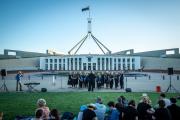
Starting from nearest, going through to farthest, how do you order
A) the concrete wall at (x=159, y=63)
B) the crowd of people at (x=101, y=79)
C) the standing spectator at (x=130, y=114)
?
the standing spectator at (x=130, y=114) < the crowd of people at (x=101, y=79) < the concrete wall at (x=159, y=63)

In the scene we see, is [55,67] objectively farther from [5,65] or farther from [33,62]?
[5,65]

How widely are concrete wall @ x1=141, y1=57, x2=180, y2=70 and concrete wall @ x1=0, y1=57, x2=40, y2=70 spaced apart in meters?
28.8

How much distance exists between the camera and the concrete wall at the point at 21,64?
225ft

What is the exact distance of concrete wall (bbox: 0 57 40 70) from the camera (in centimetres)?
6859

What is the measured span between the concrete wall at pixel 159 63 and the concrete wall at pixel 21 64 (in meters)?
28.8

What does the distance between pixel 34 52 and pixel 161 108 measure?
7777cm

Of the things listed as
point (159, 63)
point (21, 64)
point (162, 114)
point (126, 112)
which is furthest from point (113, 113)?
point (21, 64)

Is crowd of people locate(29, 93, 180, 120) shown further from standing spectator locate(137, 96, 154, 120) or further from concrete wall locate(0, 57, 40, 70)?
concrete wall locate(0, 57, 40, 70)

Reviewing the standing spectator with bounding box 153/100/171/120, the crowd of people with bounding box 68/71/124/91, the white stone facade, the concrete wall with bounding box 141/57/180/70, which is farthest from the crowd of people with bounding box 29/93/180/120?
the concrete wall with bounding box 141/57/180/70

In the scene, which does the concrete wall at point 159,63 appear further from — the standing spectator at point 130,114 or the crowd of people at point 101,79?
the standing spectator at point 130,114

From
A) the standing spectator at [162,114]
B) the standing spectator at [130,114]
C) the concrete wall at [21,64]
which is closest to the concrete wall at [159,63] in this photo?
the concrete wall at [21,64]

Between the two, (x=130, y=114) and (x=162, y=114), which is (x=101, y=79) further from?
(x=162, y=114)

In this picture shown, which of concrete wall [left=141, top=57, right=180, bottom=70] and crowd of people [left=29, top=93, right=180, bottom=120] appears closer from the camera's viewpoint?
crowd of people [left=29, top=93, right=180, bottom=120]

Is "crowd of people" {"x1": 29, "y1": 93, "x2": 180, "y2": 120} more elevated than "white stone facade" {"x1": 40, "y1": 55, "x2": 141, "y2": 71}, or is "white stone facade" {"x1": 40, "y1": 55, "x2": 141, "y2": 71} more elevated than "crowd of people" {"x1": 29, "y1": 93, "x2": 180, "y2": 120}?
"white stone facade" {"x1": 40, "y1": 55, "x2": 141, "y2": 71}
